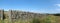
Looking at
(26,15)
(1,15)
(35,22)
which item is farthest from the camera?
(1,15)

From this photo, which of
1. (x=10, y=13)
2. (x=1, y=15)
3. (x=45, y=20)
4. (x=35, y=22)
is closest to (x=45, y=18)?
(x=45, y=20)

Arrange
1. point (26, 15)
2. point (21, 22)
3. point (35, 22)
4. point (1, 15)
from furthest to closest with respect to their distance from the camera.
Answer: point (1, 15), point (26, 15), point (21, 22), point (35, 22)

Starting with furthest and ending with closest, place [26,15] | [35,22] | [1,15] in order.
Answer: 1. [1,15]
2. [26,15]
3. [35,22]

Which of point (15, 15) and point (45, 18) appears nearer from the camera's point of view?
point (45, 18)

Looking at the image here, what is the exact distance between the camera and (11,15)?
11.5 m

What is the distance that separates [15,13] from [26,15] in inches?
33.0

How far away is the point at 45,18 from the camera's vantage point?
267 inches

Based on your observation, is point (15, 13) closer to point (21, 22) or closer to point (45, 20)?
point (21, 22)

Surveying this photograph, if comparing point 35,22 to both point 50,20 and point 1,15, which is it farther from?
point 1,15

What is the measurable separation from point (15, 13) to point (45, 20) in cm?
455

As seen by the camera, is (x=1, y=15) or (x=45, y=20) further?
(x=1, y=15)

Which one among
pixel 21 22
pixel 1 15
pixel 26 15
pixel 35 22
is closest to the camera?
pixel 35 22

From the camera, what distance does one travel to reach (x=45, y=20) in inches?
264

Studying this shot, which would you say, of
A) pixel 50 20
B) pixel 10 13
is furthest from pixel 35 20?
pixel 10 13
